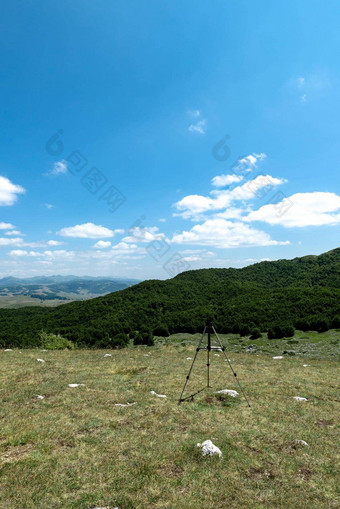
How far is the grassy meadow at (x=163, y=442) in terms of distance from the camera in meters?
5.95

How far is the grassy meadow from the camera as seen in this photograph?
→ 5.95 m

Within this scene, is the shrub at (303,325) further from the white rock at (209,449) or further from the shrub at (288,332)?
the white rock at (209,449)

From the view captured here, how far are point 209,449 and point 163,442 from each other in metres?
1.52

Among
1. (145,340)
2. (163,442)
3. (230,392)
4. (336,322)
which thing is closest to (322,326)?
(336,322)

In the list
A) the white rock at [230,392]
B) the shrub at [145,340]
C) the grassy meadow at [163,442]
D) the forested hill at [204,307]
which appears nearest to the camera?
→ the grassy meadow at [163,442]

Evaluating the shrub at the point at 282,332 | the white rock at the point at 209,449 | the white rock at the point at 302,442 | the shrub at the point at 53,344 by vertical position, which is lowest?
the shrub at the point at 53,344

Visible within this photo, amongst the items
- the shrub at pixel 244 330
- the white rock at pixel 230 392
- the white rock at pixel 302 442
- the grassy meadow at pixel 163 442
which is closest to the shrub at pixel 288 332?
the shrub at pixel 244 330

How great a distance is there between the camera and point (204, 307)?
55969 millimetres

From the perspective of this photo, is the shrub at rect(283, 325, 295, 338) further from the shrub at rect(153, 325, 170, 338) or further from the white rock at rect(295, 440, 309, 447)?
the white rock at rect(295, 440, 309, 447)

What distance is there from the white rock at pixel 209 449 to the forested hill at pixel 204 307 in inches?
877

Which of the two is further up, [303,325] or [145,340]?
[303,325]

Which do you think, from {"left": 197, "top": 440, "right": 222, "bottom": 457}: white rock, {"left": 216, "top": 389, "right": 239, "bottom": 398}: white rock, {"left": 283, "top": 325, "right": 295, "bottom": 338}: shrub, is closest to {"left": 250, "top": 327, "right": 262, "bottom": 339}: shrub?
{"left": 283, "top": 325, "right": 295, "bottom": 338}: shrub

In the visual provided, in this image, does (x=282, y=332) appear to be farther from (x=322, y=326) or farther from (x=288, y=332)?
(x=322, y=326)

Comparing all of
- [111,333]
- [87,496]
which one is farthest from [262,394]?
[111,333]
